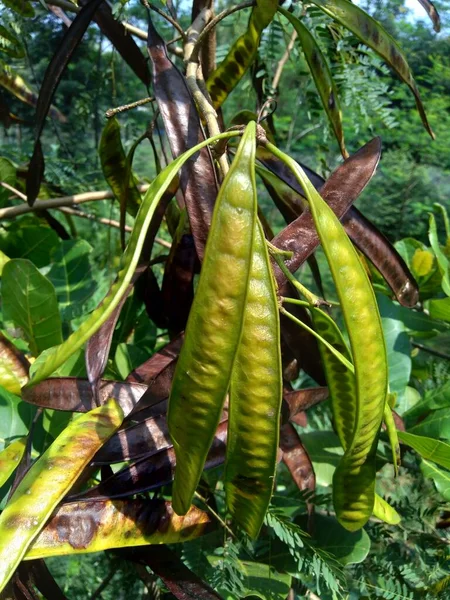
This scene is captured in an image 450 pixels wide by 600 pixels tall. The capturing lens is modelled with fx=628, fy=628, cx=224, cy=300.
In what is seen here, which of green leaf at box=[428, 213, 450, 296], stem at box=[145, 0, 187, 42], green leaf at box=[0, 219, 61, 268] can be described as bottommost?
green leaf at box=[428, 213, 450, 296]

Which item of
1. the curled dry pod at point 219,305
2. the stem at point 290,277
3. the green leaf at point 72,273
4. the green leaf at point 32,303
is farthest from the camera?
the green leaf at point 72,273

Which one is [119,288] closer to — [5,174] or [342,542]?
[342,542]

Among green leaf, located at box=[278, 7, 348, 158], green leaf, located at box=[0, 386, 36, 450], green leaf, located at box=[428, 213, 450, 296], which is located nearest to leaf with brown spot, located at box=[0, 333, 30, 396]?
green leaf, located at box=[0, 386, 36, 450]

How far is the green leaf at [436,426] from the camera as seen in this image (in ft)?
2.53

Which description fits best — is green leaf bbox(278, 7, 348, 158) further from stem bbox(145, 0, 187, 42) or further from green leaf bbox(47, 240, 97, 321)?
green leaf bbox(47, 240, 97, 321)

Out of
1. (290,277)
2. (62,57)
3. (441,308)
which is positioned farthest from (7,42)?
(441,308)

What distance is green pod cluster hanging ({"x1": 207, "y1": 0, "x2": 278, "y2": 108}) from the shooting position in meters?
0.63

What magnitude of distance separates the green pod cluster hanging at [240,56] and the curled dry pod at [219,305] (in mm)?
274

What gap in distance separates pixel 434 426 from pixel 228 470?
0.38m

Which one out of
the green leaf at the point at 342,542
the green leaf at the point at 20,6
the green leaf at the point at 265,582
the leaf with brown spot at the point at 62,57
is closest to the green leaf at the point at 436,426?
the green leaf at the point at 342,542

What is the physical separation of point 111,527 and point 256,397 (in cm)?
19

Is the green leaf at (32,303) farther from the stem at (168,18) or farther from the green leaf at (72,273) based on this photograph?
the stem at (168,18)

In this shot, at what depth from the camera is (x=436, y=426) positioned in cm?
78

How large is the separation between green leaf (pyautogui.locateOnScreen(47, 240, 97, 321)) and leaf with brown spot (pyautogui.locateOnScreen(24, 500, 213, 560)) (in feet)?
1.57
